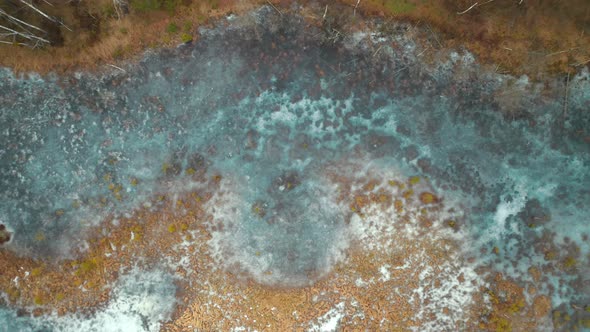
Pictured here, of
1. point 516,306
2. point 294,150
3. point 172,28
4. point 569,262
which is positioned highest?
point 172,28

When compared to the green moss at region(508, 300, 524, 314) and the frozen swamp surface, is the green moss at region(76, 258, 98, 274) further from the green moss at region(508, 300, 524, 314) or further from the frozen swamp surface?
the green moss at region(508, 300, 524, 314)

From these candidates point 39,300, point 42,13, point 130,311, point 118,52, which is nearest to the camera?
point 42,13

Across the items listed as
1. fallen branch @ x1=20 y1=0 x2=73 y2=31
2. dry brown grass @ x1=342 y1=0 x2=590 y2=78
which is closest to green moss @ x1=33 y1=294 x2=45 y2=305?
fallen branch @ x1=20 y1=0 x2=73 y2=31

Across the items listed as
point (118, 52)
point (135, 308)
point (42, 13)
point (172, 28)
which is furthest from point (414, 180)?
point (42, 13)

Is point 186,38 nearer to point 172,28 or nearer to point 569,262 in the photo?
point 172,28

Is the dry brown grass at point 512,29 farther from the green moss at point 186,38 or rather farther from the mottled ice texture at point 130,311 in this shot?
the mottled ice texture at point 130,311
